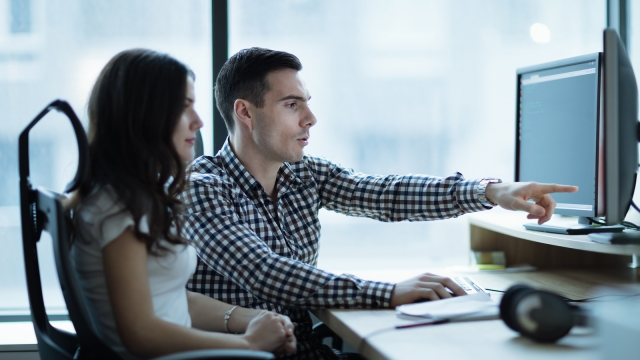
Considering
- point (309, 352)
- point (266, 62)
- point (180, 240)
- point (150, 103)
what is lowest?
point (309, 352)

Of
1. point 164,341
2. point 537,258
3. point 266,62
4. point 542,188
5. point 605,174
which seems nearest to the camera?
point 164,341

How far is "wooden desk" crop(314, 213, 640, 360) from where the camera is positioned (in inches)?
39.5

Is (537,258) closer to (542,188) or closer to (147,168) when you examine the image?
(542,188)

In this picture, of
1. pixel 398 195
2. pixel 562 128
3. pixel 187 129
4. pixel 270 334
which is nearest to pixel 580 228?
pixel 562 128

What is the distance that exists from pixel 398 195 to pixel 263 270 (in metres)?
0.56

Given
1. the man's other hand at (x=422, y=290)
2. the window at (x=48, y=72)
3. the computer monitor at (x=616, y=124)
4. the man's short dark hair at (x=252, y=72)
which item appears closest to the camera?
the computer monitor at (x=616, y=124)

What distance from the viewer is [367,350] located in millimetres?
1087

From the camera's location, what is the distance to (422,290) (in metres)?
1.32

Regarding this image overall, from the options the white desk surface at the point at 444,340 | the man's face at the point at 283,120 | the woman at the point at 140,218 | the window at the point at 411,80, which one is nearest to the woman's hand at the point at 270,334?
the woman at the point at 140,218

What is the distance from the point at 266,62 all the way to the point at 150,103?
67 cm

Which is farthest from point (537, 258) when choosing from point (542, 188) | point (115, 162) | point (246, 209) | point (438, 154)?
point (115, 162)

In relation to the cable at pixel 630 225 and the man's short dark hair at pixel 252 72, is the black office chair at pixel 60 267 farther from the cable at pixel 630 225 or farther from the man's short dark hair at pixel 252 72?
the cable at pixel 630 225

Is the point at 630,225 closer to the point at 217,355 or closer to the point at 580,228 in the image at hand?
the point at 580,228

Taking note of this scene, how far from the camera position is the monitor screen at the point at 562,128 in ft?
5.31
